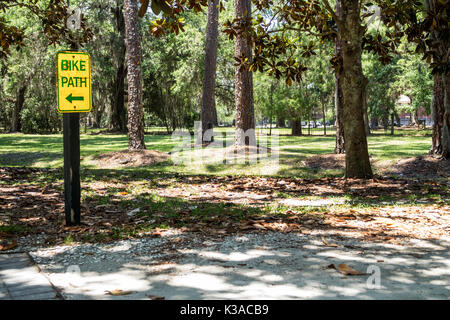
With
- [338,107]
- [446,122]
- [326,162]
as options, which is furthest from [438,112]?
[326,162]

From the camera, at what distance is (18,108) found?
40312 millimetres

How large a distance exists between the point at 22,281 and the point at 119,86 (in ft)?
111

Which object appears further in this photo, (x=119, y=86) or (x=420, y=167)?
(x=119, y=86)

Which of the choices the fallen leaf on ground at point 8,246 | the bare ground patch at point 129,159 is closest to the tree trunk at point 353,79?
the bare ground patch at point 129,159

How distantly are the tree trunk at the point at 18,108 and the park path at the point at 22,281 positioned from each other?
3890cm

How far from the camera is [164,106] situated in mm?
40531

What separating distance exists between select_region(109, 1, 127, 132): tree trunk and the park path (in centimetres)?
3007

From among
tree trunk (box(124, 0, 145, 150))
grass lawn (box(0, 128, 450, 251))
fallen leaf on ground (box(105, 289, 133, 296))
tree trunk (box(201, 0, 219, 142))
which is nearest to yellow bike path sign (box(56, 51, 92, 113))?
grass lawn (box(0, 128, 450, 251))

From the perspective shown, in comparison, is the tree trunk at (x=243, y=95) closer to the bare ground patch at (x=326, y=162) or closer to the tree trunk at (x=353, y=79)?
the bare ground patch at (x=326, y=162)

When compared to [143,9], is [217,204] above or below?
below

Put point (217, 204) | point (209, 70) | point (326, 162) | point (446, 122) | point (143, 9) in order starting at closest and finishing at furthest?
point (143, 9) < point (217, 204) < point (446, 122) < point (326, 162) < point (209, 70)

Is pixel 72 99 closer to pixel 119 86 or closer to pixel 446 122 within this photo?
pixel 446 122

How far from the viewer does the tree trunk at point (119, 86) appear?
33094mm
